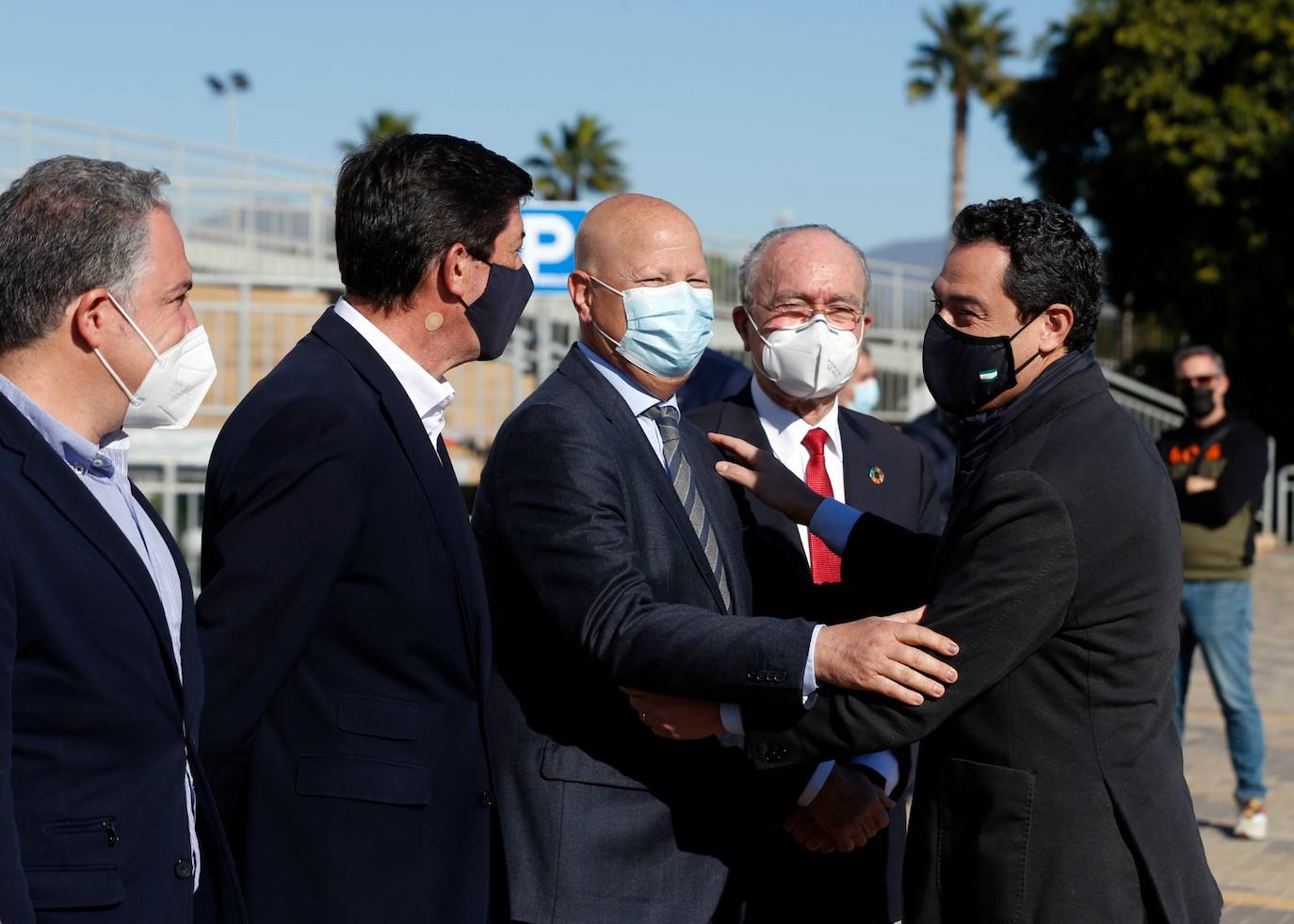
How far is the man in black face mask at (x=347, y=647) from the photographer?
2740mm

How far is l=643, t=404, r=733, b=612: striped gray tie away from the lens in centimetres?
333

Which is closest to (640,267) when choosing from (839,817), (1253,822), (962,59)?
(839,817)

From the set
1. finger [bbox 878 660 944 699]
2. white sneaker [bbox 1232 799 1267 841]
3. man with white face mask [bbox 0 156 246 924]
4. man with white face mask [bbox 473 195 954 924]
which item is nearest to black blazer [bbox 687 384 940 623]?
man with white face mask [bbox 473 195 954 924]

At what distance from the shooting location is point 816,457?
4.40 metres

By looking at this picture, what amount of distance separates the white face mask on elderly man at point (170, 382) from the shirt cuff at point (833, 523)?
169 centimetres

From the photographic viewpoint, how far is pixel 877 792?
361cm

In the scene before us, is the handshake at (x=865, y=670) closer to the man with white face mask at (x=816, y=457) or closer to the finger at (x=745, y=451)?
the man with white face mask at (x=816, y=457)

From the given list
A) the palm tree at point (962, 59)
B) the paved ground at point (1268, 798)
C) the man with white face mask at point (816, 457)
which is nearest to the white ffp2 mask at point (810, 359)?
the man with white face mask at point (816, 457)

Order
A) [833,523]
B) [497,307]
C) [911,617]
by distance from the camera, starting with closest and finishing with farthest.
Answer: [911,617] < [497,307] < [833,523]

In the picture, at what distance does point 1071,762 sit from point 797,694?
0.51 meters

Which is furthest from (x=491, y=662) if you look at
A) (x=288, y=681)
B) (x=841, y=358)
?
(x=841, y=358)

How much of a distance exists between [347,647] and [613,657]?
503 millimetres

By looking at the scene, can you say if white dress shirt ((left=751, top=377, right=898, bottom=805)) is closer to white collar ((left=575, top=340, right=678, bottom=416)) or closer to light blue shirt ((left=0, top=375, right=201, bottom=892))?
white collar ((left=575, top=340, right=678, bottom=416))

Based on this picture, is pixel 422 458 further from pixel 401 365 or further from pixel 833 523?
pixel 833 523
